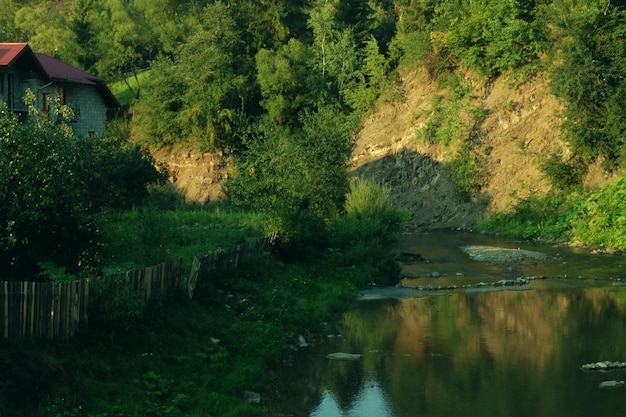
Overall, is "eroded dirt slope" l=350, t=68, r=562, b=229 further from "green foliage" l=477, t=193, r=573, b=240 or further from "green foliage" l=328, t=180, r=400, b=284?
"green foliage" l=328, t=180, r=400, b=284

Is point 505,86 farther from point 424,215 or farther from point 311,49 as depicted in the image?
point 311,49

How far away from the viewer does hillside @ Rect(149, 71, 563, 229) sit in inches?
2159

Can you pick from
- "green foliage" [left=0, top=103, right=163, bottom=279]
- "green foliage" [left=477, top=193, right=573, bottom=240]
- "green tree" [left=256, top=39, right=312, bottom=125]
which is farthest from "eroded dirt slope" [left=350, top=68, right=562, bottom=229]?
"green foliage" [left=0, top=103, right=163, bottom=279]

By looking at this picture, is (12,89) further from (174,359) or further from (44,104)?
(174,359)

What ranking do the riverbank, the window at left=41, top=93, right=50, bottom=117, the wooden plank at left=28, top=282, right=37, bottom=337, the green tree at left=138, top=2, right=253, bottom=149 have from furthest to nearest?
the green tree at left=138, top=2, right=253, bottom=149 → the window at left=41, top=93, right=50, bottom=117 → the wooden plank at left=28, top=282, right=37, bottom=337 → the riverbank

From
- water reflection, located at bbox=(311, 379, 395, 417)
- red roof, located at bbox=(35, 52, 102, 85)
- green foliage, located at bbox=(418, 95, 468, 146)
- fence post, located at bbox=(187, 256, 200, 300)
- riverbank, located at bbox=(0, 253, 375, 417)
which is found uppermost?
red roof, located at bbox=(35, 52, 102, 85)

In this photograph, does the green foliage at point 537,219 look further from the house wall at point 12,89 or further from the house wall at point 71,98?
the house wall at point 12,89

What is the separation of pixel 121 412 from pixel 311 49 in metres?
58.5

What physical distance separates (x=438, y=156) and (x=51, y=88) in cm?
2567

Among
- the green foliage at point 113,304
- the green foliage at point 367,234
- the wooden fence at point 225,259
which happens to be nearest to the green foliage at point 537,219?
the green foliage at point 367,234

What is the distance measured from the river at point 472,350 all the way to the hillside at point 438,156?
63.3 feet

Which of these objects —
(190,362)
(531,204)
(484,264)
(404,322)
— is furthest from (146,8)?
(190,362)

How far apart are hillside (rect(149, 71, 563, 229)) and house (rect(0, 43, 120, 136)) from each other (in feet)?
51.8

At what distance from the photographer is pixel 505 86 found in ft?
195
